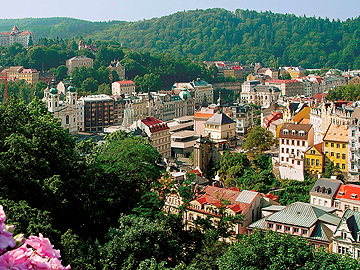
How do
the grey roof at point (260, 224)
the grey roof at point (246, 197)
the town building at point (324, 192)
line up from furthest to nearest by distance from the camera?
1. the town building at point (324, 192)
2. the grey roof at point (246, 197)
3. the grey roof at point (260, 224)

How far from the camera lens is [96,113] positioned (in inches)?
3201

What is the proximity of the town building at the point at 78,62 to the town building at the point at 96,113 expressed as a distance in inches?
1177

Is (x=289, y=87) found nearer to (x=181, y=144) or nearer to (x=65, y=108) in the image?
(x=65, y=108)

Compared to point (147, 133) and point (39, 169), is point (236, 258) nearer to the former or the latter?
point (39, 169)

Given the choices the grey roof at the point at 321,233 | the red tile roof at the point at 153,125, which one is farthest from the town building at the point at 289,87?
the grey roof at the point at 321,233

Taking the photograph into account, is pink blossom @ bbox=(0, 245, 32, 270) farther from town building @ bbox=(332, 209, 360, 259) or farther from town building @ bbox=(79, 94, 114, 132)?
town building @ bbox=(79, 94, 114, 132)

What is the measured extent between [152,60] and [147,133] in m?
69.9

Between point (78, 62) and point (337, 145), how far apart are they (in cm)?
7802

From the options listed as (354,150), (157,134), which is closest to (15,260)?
(354,150)

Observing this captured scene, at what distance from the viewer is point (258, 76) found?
134750mm

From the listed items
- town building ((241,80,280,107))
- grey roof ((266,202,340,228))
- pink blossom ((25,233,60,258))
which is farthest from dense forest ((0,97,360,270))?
town building ((241,80,280,107))

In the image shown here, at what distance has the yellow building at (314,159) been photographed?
44.6 m

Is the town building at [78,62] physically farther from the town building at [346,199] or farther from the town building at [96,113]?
the town building at [346,199]

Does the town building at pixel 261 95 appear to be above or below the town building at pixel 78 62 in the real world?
below
